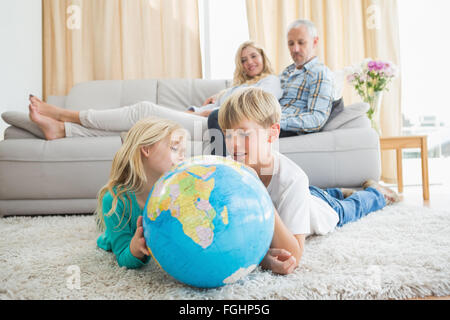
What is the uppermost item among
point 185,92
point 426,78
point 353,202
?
point 426,78

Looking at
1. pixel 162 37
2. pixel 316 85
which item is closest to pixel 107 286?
pixel 316 85

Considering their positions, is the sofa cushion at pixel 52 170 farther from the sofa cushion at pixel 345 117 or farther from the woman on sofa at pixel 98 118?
the sofa cushion at pixel 345 117

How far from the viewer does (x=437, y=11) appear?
12.0ft

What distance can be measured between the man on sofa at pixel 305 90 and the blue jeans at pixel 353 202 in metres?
0.47

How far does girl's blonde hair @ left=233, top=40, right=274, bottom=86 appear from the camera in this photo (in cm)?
241

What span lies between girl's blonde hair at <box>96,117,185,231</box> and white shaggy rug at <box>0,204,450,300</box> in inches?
8.0

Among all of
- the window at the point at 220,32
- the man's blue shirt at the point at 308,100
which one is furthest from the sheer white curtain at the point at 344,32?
the man's blue shirt at the point at 308,100

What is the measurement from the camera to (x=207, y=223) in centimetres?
71

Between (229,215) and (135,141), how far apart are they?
20.6 inches

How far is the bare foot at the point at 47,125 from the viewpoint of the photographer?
2078mm

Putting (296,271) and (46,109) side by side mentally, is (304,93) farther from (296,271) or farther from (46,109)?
(46,109)

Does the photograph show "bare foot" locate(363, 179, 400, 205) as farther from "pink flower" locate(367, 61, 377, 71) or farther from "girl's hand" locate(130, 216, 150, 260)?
"girl's hand" locate(130, 216, 150, 260)

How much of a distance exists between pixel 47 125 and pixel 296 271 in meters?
1.86

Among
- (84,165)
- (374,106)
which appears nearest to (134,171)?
(84,165)
